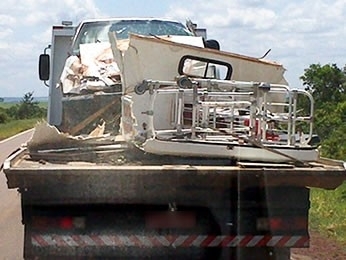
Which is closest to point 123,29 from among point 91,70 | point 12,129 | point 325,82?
point 91,70

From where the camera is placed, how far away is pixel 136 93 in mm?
7570

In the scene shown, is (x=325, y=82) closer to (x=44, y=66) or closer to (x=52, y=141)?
(x=44, y=66)

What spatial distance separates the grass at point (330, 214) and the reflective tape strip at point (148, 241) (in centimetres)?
454

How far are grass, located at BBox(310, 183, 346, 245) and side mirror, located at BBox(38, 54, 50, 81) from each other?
458 centimetres

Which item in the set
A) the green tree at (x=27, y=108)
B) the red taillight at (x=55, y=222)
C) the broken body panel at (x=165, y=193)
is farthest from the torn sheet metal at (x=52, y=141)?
the green tree at (x=27, y=108)

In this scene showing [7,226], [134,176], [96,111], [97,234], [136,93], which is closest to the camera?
[134,176]

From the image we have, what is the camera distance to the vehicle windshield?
1196 centimetres

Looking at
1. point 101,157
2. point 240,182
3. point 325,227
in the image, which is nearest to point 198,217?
point 240,182

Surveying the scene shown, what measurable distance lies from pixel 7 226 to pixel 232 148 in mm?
6187

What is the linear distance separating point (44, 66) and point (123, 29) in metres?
1.66

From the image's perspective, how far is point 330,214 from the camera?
43.6 ft

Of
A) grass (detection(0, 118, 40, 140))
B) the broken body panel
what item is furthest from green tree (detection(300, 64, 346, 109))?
the broken body panel

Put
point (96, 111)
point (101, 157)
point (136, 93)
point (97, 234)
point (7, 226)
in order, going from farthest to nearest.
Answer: point (7, 226) < point (96, 111) < point (136, 93) < point (101, 157) < point (97, 234)

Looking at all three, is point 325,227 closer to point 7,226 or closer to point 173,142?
point 7,226
